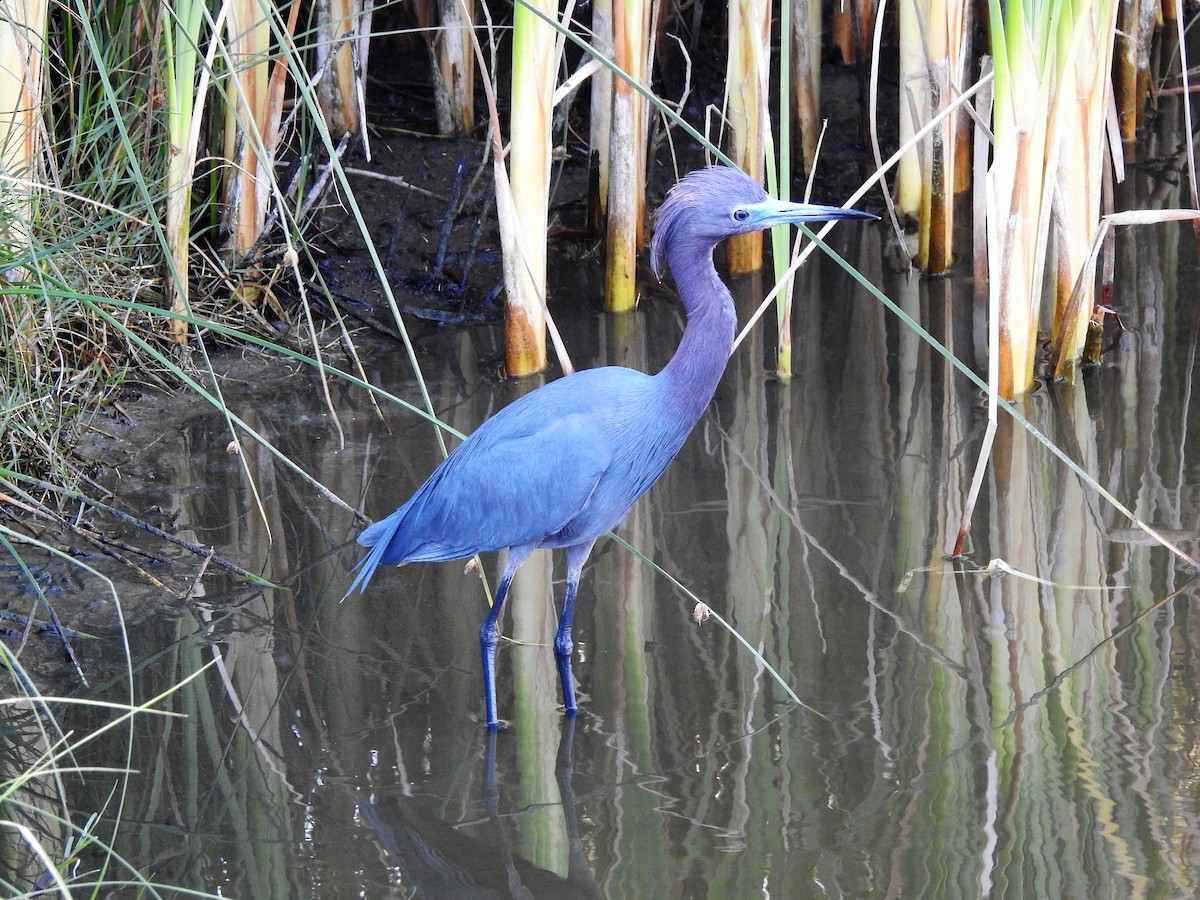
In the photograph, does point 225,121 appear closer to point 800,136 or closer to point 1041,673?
point 800,136

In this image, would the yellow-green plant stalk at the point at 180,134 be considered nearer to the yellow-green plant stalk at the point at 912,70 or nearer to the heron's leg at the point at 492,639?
the heron's leg at the point at 492,639

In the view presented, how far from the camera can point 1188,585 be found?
3.43 metres

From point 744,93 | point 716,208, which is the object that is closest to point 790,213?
point 716,208

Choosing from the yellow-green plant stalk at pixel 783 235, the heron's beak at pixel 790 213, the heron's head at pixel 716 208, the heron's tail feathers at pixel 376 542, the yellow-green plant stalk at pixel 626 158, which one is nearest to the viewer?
the heron's beak at pixel 790 213

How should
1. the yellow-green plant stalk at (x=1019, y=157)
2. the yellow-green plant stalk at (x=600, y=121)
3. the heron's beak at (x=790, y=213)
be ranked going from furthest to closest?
the yellow-green plant stalk at (x=600, y=121), the yellow-green plant stalk at (x=1019, y=157), the heron's beak at (x=790, y=213)

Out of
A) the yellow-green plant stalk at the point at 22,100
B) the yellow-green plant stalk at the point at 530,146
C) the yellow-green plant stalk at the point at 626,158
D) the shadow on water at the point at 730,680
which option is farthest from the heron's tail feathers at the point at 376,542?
the yellow-green plant stalk at the point at 626,158

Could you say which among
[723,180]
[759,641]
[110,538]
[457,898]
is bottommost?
[457,898]

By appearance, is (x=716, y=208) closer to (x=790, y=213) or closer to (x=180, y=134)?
(x=790, y=213)

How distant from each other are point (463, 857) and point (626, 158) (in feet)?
9.98

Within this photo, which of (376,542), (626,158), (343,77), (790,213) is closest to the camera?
(790,213)

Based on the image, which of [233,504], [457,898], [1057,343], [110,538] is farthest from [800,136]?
→ [457,898]

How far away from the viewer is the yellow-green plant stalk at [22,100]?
349cm

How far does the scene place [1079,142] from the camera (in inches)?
163

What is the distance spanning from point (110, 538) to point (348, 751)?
1035mm
